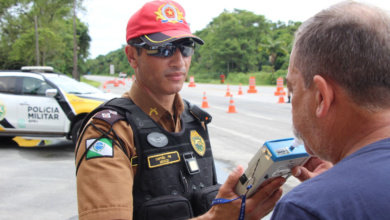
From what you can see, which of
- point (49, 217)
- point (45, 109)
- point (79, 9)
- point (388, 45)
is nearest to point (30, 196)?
point (49, 217)

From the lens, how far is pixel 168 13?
1784 mm

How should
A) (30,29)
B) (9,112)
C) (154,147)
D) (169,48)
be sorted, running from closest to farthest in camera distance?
(154,147)
(169,48)
(9,112)
(30,29)

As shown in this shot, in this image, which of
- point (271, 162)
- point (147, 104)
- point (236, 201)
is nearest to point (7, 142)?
point (147, 104)

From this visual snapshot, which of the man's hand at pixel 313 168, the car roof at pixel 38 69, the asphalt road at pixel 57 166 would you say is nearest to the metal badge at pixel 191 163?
the man's hand at pixel 313 168

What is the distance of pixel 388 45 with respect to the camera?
3.06ft

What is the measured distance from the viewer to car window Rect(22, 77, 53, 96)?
6991 millimetres

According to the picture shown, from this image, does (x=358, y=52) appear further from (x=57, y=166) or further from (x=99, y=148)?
(x=57, y=166)


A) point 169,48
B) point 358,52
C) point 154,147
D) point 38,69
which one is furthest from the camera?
point 38,69

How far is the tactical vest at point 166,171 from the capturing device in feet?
5.02

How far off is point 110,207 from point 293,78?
0.85 meters

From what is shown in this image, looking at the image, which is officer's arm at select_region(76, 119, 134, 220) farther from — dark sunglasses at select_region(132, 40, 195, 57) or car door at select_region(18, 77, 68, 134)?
car door at select_region(18, 77, 68, 134)

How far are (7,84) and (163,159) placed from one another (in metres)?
6.87

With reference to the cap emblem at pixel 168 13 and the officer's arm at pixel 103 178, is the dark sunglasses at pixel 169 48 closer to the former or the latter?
the cap emblem at pixel 168 13

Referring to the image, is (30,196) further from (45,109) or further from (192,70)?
(192,70)
